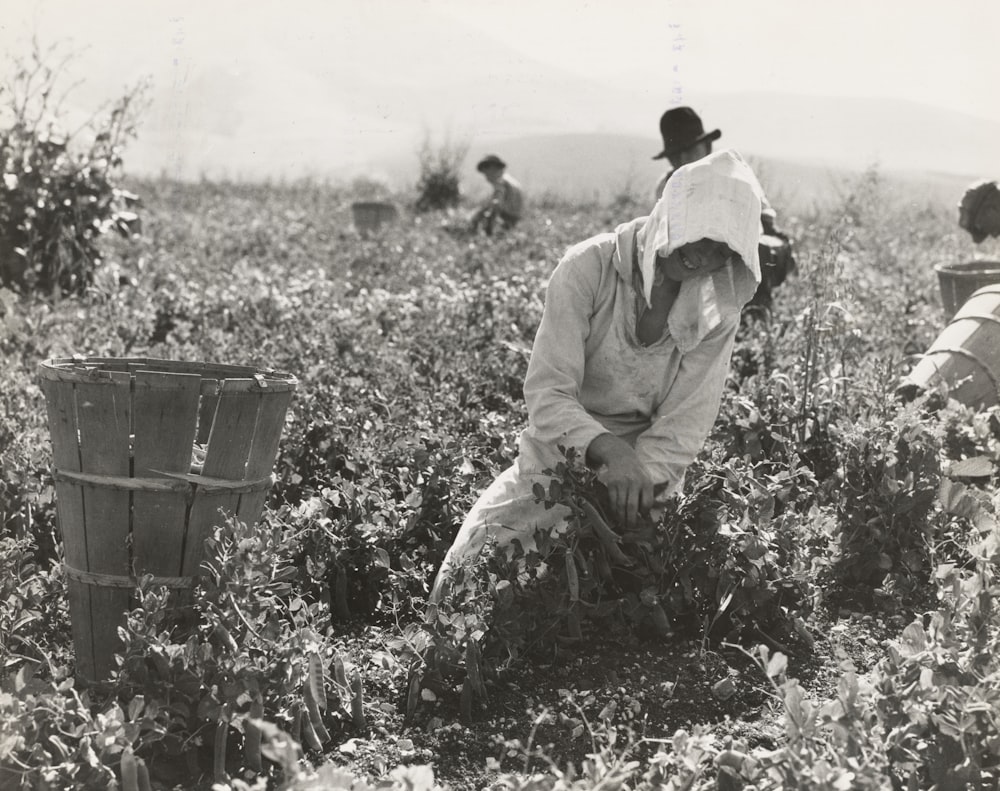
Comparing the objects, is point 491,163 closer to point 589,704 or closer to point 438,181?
point 438,181

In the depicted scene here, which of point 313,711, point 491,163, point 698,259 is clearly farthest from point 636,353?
point 491,163

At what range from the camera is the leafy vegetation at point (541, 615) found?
1.97 metres

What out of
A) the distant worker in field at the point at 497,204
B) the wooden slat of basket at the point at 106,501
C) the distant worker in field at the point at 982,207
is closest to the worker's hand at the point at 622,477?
the wooden slat of basket at the point at 106,501

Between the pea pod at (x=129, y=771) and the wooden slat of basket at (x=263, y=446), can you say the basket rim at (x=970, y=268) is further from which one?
the pea pod at (x=129, y=771)

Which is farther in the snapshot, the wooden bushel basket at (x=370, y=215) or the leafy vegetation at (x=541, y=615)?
the wooden bushel basket at (x=370, y=215)

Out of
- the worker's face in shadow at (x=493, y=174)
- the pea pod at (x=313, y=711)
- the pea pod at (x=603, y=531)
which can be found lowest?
the pea pod at (x=313, y=711)

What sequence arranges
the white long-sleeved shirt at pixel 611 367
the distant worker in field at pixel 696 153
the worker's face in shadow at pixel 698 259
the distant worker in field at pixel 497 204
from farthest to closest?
1. the distant worker in field at pixel 497 204
2. the distant worker in field at pixel 696 153
3. the white long-sleeved shirt at pixel 611 367
4. the worker's face in shadow at pixel 698 259

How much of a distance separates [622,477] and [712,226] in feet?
2.19

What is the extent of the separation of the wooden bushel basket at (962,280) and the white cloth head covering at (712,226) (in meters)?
3.17

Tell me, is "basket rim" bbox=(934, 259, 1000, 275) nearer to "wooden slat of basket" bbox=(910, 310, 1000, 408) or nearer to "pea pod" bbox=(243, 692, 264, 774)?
"wooden slat of basket" bbox=(910, 310, 1000, 408)

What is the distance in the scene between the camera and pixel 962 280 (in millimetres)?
5402

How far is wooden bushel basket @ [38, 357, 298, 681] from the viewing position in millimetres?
2352

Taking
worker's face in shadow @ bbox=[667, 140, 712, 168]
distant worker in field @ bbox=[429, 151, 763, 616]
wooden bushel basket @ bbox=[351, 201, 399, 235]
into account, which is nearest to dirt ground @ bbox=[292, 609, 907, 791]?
distant worker in field @ bbox=[429, 151, 763, 616]

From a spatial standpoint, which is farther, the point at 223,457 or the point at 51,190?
the point at 51,190
